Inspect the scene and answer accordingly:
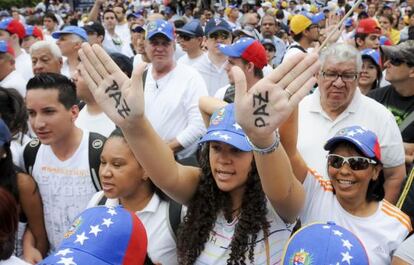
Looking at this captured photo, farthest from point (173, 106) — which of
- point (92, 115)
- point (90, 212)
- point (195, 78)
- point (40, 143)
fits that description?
point (90, 212)

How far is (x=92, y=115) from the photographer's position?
11.6 feet

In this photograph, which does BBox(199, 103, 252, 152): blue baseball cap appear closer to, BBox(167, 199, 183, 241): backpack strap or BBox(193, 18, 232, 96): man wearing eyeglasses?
BBox(167, 199, 183, 241): backpack strap

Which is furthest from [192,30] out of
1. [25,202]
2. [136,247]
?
[136,247]

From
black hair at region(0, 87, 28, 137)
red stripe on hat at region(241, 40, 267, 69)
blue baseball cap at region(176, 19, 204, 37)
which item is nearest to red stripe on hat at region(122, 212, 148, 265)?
Result: black hair at region(0, 87, 28, 137)

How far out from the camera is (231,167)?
86.7 inches

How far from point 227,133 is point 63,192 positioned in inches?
42.0

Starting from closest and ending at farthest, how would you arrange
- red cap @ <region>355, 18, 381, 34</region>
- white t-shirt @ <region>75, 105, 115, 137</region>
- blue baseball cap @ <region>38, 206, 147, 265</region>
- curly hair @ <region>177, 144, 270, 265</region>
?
blue baseball cap @ <region>38, 206, 147, 265</region> < curly hair @ <region>177, 144, 270, 265</region> < white t-shirt @ <region>75, 105, 115, 137</region> < red cap @ <region>355, 18, 381, 34</region>

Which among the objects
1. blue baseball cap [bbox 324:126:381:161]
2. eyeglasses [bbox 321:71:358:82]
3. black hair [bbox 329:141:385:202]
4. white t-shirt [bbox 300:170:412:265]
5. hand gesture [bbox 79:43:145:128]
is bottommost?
white t-shirt [bbox 300:170:412:265]

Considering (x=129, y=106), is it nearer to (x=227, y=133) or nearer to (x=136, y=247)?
(x=227, y=133)

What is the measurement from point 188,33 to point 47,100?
3.49 meters

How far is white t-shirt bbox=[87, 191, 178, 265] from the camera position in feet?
7.54

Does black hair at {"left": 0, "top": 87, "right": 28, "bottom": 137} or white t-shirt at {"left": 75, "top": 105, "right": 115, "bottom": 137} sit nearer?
black hair at {"left": 0, "top": 87, "right": 28, "bottom": 137}

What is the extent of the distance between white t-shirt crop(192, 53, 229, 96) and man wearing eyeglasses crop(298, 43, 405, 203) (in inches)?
103

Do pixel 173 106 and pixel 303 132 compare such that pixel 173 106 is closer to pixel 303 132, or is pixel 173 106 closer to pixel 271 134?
pixel 303 132
